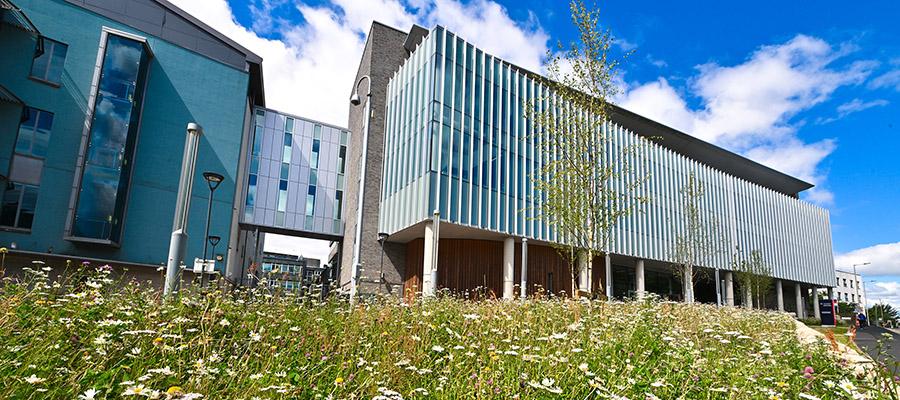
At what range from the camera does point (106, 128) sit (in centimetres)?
2484

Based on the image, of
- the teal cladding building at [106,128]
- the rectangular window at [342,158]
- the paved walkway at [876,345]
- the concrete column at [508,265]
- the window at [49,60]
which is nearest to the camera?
the paved walkway at [876,345]

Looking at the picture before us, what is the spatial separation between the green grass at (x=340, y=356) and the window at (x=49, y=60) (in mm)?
23588

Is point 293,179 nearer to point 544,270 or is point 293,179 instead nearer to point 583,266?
point 544,270

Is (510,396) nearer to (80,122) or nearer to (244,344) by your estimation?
(244,344)

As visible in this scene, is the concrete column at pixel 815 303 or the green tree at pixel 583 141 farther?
the concrete column at pixel 815 303

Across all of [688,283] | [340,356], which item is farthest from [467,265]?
[340,356]

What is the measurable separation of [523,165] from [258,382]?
25207 mm

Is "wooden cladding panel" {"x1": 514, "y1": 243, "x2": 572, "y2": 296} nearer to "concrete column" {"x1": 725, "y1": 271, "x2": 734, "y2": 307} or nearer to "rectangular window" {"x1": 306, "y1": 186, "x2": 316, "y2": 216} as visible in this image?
"rectangular window" {"x1": 306, "y1": 186, "x2": 316, "y2": 216}

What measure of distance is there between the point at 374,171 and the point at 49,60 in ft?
56.1

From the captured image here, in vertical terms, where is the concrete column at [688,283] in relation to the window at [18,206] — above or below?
below

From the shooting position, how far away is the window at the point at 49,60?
80.3 ft

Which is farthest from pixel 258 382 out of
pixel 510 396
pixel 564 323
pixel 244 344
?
pixel 564 323

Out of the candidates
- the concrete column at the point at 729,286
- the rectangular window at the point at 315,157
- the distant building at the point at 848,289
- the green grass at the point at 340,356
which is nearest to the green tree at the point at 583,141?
the green grass at the point at 340,356

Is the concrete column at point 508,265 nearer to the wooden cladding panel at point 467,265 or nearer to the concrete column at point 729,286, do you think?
the wooden cladding panel at point 467,265
